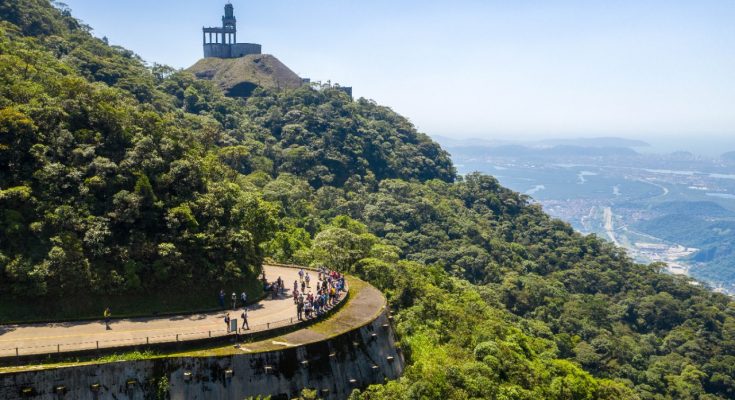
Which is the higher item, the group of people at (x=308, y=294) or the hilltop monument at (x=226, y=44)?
the hilltop monument at (x=226, y=44)

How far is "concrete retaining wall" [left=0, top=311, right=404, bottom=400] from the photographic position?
1858cm

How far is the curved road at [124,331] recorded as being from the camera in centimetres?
1995

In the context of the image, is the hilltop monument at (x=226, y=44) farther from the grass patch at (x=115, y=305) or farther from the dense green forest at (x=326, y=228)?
the grass patch at (x=115, y=305)

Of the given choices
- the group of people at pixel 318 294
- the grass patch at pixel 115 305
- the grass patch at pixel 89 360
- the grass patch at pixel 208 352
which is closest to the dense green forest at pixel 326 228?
the grass patch at pixel 115 305

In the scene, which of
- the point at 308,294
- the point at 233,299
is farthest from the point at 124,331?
the point at 308,294

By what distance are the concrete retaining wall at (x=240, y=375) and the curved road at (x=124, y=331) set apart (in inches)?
41.5

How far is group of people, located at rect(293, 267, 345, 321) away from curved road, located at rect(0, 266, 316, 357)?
608 mm

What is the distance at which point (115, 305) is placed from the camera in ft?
78.9

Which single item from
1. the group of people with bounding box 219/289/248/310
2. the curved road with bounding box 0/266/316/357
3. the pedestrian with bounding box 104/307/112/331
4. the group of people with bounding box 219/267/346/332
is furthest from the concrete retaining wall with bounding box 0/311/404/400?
the group of people with bounding box 219/289/248/310

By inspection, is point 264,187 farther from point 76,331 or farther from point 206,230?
point 76,331

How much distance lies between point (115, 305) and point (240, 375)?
6712 mm

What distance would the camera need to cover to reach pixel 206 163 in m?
33.5

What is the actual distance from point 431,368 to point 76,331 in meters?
14.5

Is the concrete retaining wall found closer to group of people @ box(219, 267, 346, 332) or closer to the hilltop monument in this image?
group of people @ box(219, 267, 346, 332)
